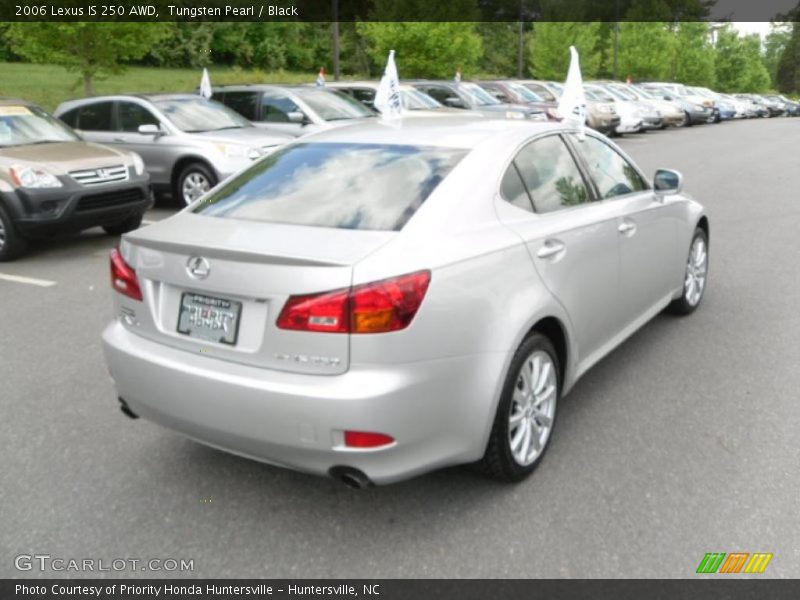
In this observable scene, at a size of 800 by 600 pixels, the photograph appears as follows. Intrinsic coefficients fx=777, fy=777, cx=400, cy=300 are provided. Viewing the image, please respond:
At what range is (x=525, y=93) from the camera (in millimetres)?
22703

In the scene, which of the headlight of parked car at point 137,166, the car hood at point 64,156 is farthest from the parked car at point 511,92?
the car hood at point 64,156

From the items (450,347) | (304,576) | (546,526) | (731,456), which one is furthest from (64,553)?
(731,456)

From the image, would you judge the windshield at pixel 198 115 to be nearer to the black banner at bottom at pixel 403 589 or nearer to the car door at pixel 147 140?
the car door at pixel 147 140

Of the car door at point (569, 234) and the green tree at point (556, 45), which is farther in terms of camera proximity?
the green tree at point (556, 45)

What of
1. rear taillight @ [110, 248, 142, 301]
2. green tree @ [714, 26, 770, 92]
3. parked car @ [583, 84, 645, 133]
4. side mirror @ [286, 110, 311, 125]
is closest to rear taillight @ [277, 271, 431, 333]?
rear taillight @ [110, 248, 142, 301]

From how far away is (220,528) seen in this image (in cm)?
318

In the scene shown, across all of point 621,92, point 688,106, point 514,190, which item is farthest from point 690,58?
point 514,190

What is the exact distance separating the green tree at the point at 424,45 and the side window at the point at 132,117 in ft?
65.5

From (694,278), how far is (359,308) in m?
3.92

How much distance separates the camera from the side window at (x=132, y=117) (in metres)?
11.2

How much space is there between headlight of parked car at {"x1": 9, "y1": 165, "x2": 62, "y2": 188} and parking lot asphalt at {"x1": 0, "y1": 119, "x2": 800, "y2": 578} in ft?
10.4

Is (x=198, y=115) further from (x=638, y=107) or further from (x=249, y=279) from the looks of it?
(x=638, y=107)

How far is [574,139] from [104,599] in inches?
127

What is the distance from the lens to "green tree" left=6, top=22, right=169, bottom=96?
59.6ft
